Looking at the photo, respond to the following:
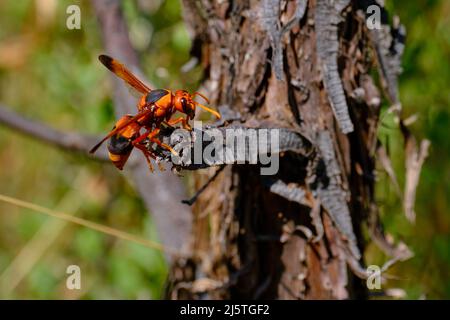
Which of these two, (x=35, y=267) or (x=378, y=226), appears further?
(x=35, y=267)

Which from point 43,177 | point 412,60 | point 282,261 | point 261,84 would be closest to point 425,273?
point 412,60

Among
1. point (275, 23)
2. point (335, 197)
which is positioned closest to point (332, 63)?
point (275, 23)
